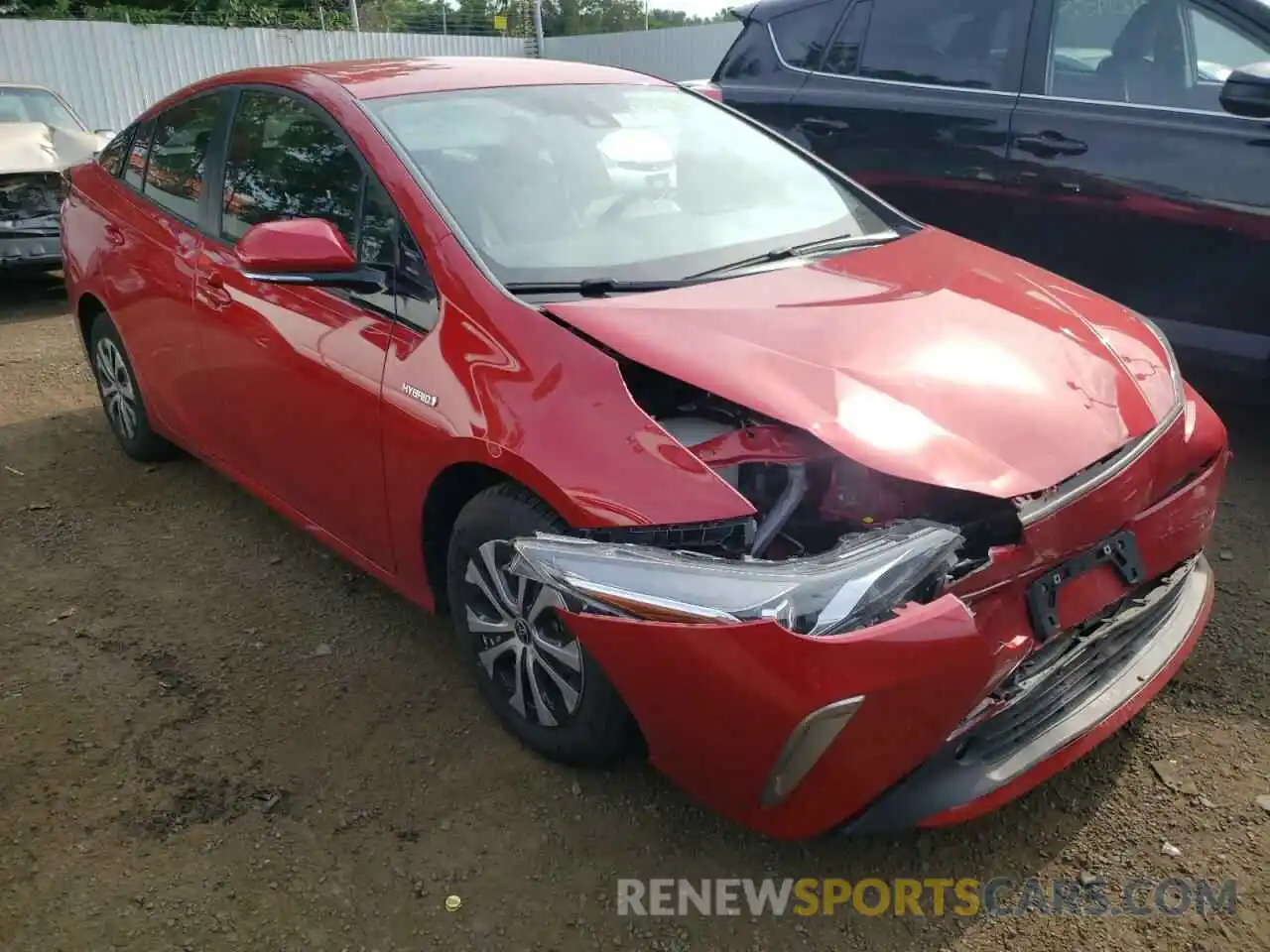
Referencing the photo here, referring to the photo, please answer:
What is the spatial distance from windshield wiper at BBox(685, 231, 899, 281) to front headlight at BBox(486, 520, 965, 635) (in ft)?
3.19

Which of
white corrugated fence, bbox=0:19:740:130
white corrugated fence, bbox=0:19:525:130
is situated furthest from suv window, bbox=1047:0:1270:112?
white corrugated fence, bbox=0:19:525:130

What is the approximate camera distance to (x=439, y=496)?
8.59ft

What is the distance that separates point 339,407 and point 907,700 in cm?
172

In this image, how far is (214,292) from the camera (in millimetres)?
3375

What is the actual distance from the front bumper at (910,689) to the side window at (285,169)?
5.25 ft

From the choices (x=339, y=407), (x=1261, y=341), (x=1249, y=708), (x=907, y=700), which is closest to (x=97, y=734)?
(x=339, y=407)

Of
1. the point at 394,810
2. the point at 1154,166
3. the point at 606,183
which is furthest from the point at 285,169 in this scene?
the point at 1154,166

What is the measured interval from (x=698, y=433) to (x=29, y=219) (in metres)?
6.76

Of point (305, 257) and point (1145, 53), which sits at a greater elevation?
point (1145, 53)

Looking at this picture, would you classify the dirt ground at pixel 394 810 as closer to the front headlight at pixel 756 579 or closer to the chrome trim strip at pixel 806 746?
the chrome trim strip at pixel 806 746

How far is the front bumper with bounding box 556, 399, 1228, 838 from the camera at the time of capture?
5.95 feet

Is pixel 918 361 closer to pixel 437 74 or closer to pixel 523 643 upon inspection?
pixel 523 643

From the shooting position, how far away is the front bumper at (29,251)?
7.09 m

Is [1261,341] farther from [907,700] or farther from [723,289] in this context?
[907,700]
